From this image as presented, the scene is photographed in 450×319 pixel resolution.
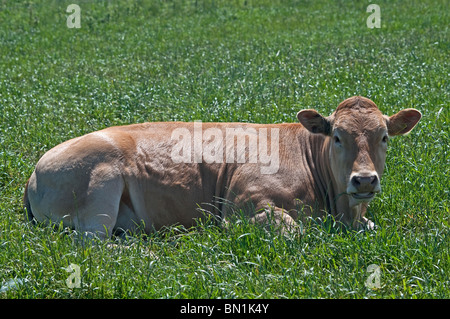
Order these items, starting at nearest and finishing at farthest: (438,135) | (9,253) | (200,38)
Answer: (9,253)
(438,135)
(200,38)

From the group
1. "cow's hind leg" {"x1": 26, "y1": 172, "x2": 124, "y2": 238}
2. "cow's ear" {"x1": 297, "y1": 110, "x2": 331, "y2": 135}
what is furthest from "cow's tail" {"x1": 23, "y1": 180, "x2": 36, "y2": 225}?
"cow's ear" {"x1": 297, "y1": 110, "x2": 331, "y2": 135}

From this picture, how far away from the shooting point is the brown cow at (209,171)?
7.22m

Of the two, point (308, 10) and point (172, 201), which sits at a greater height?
point (308, 10)

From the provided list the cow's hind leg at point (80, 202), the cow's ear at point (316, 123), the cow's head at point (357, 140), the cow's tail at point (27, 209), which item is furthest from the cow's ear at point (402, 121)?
the cow's tail at point (27, 209)

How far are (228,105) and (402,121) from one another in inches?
163

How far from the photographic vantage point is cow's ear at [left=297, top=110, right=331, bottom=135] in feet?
24.7

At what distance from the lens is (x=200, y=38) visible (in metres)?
19.1

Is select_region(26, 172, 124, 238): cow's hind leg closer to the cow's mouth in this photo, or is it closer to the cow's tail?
the cow's tail

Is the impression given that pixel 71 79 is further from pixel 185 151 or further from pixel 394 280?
pixel 394 280

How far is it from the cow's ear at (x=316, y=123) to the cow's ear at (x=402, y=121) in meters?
0.62

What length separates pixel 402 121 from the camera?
7.47 m

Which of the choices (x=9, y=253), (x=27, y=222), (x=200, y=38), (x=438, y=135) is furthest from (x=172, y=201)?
(x=200, y=38)

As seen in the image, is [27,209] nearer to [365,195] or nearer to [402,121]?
[365,195]
